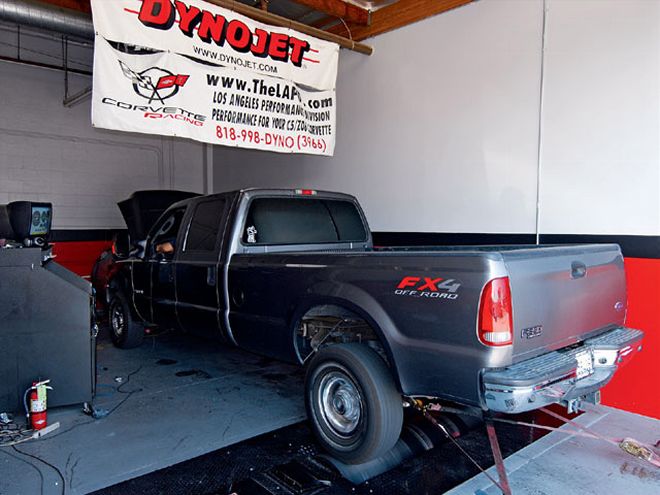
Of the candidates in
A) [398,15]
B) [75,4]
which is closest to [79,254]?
[75,4]

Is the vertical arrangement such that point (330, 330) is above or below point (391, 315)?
below

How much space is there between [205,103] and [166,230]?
1.39 metres

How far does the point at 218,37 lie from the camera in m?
5.10

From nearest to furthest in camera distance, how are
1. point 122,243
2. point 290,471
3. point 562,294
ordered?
1. point 562,294
2. point 290,471
3. point 122,243

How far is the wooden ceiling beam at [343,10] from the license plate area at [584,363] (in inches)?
188

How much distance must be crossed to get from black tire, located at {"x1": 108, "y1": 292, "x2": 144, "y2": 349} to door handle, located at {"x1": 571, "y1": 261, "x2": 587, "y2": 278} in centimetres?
480

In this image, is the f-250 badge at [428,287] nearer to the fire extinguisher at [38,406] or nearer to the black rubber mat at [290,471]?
the black rubber mat at [290,471]

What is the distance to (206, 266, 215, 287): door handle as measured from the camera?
4.25m

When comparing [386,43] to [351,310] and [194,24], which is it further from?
[351,310]

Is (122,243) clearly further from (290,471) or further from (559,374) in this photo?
(559,374)

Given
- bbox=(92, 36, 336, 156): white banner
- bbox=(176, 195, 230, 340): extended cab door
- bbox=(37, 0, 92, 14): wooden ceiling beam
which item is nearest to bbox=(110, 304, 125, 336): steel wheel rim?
bbox=(176, 195, 230, 340): extended cab door

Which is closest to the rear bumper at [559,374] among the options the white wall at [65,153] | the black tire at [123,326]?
the black tire at [123,326]

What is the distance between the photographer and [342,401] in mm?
3254

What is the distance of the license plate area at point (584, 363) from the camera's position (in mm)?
2756
